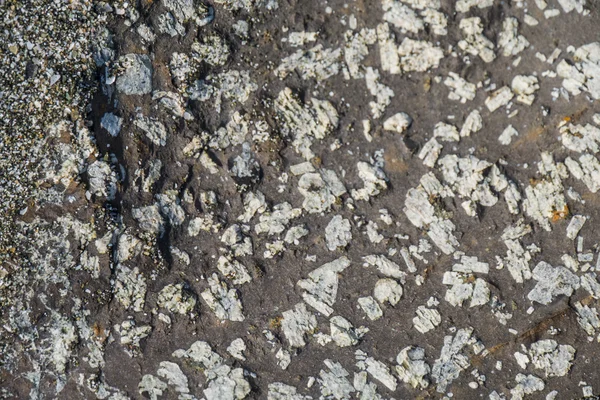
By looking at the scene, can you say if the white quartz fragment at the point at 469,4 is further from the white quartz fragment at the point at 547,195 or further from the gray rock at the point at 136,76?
the gray rock at the point at 136,76

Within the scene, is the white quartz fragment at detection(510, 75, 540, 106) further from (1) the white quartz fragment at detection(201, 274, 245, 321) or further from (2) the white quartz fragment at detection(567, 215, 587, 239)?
(1) the white quartz fragment at detection(201, 274, 245, 321)

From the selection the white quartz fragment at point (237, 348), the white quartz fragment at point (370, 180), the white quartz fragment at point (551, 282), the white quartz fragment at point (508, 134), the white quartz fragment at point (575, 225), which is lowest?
the white quartz fragment at point (237, 348)

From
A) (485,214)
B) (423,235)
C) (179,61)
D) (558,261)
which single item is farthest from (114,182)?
(558,261)

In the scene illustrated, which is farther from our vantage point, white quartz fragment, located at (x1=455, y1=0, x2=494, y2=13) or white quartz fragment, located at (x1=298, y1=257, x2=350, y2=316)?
white quartz fragment, located at (x1=298, y1=257, x2=350, y2=316)

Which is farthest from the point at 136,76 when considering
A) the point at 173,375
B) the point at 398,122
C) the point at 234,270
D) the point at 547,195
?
the point at 547,195

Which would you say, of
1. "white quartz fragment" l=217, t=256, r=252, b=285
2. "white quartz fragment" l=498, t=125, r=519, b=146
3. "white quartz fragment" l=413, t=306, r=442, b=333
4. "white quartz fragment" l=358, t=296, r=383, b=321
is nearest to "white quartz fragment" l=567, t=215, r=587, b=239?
"white quartz fragment" l=498, t=125, r=519, b=146

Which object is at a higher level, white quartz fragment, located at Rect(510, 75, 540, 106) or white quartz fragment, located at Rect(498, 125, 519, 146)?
white quartz fragment, located at Rect(510, 75, 540, 106)

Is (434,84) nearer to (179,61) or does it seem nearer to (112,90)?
(179,61)

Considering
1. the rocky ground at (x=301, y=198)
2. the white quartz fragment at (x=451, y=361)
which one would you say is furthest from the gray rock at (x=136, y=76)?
the white quartz fragment at (x=451, y=361)
